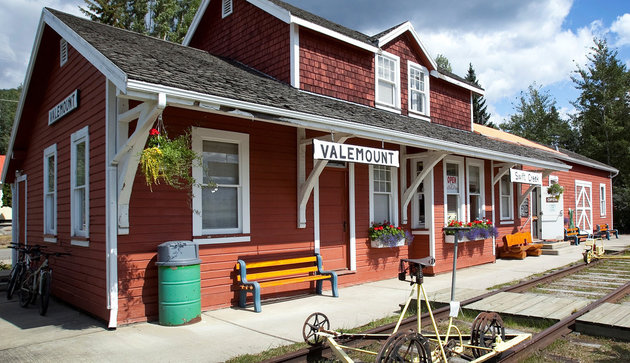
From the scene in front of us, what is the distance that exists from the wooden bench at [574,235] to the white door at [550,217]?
1.02 feet

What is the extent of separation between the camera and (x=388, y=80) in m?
12.0

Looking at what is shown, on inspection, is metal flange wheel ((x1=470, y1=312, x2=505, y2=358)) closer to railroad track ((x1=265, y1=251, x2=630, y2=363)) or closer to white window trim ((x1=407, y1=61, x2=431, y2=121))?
railroad track ((x1=265, y1=251, x2=630, y2=363))

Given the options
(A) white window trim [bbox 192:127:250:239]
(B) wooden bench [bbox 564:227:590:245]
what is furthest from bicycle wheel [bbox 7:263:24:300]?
(B) wooden bench [bbox 564:227:590:245]

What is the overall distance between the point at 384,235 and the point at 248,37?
18.3 feet

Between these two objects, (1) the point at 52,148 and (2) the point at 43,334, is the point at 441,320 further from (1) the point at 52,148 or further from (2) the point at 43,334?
(1) the point at 52,148

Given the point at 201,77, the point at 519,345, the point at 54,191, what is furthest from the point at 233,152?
the point at 519,345

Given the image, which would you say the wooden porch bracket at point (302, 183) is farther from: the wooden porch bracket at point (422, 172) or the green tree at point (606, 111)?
the green tree at point (606, 111)

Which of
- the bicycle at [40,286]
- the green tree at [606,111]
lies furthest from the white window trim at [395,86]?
the green tree at [606,111]

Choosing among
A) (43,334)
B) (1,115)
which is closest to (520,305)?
(43,334)

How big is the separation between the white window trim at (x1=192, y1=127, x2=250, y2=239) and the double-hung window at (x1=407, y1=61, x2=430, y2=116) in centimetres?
603

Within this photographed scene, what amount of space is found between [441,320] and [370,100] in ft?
20.4

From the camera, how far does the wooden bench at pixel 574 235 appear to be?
18645 millimetres

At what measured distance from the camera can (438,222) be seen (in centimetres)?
1162

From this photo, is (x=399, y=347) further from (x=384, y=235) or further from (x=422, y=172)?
(x=422, y=172)
